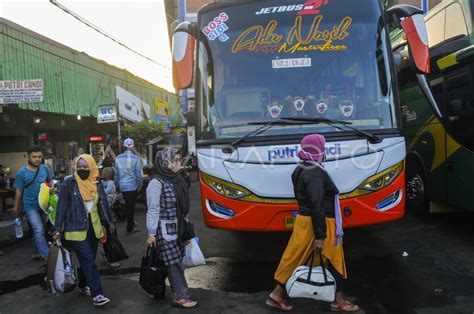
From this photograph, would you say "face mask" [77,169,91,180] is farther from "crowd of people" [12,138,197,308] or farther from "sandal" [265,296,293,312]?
"sandal" [265,296,293,312]

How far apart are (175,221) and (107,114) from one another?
36.5 ft

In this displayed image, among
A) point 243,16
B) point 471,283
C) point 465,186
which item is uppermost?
→ point 243,16

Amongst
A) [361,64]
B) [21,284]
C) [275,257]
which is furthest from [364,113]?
[21,284]

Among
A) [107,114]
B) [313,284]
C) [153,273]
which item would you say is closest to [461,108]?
[313,284]

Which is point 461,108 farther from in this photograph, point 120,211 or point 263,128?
point 120,211

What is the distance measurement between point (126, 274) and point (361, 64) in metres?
3.89

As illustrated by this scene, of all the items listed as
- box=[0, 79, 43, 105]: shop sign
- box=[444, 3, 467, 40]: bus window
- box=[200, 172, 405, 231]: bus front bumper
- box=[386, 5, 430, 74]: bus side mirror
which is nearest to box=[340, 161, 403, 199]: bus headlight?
box=[200, 172, 405, 231]: bus front bumper

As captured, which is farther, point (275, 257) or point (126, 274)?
point (275, 257)

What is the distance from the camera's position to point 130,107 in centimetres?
2020

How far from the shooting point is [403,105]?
8.19 m

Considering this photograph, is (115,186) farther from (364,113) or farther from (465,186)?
(465,186)

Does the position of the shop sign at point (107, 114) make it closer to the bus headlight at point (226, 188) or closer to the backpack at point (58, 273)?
the bus headlight at point (226, 188)

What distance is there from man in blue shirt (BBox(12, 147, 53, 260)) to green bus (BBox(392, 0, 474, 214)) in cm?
521

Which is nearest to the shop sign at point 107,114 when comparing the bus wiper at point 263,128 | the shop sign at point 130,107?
→ the shop sign at point 130,107
